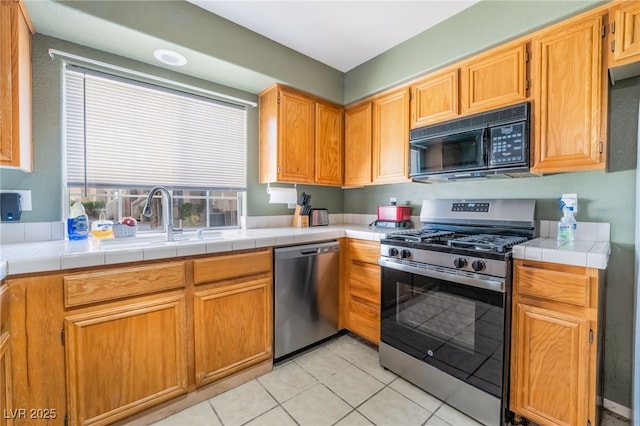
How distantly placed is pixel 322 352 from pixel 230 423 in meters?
0.89

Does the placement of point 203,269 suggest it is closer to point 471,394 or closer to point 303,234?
point 303,234

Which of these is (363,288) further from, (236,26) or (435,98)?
(236,26)

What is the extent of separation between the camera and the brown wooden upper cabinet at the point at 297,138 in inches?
→ 97.7

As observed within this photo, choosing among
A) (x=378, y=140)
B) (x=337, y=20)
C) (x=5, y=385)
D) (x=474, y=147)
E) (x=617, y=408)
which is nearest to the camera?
(x=5, y=385)

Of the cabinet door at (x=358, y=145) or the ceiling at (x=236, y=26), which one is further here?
the cabinet door at (x=358, y=145)

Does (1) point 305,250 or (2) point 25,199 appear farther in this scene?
(1) point 305,250

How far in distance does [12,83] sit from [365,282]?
247cm

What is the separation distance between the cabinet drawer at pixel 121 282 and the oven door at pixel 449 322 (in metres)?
1.37

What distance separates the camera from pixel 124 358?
143cm

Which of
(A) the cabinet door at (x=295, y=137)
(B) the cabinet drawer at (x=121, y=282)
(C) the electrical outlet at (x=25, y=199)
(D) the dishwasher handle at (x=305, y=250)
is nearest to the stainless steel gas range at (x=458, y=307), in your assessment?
(D) the dishwasher handle at (x=305, y=250)

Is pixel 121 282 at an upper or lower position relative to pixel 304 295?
upper

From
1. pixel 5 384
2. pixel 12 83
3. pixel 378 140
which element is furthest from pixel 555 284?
pixel 12 83

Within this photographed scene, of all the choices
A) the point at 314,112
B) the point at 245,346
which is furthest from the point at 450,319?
the point at 314,112

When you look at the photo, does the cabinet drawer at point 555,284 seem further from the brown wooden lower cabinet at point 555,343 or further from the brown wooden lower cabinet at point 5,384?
the brown wooden lower cabinet at point 5,384
